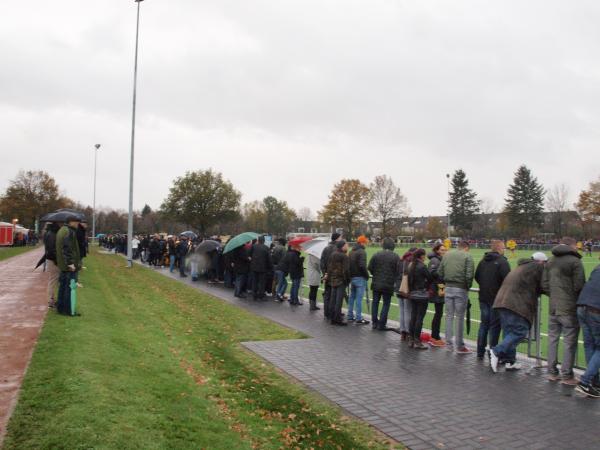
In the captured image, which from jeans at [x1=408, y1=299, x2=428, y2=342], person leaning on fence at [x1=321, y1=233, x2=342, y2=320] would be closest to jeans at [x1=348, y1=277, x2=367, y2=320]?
person leaning on fence at [x1=321, y1=233, x2=342, y2=320]

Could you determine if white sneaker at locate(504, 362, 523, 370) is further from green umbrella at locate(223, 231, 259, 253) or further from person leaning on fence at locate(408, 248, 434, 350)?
green umbrella at locate(223, 231, 259, 253)

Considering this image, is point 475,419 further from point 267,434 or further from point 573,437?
point 267,434

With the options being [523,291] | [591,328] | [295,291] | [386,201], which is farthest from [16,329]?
[386,201]

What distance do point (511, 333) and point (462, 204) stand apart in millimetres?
87284

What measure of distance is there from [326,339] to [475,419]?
14.4 feet

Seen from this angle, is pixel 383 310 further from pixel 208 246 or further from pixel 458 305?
pixel 208 246

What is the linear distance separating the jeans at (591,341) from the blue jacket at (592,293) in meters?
0.11

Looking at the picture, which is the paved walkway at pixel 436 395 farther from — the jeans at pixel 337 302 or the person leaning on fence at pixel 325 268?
the person leaning on fence at pixel 325 268

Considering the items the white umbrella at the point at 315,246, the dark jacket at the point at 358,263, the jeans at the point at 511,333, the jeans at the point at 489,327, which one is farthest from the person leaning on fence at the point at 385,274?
the jeans at the point at 511,333

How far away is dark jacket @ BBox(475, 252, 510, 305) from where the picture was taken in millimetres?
8234

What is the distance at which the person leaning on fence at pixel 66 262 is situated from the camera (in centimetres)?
948

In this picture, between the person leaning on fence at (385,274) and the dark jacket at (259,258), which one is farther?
the dark jacket at (259,258)

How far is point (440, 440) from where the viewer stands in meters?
4.94

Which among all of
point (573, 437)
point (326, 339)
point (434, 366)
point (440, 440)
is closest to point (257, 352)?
point (326, 339)
